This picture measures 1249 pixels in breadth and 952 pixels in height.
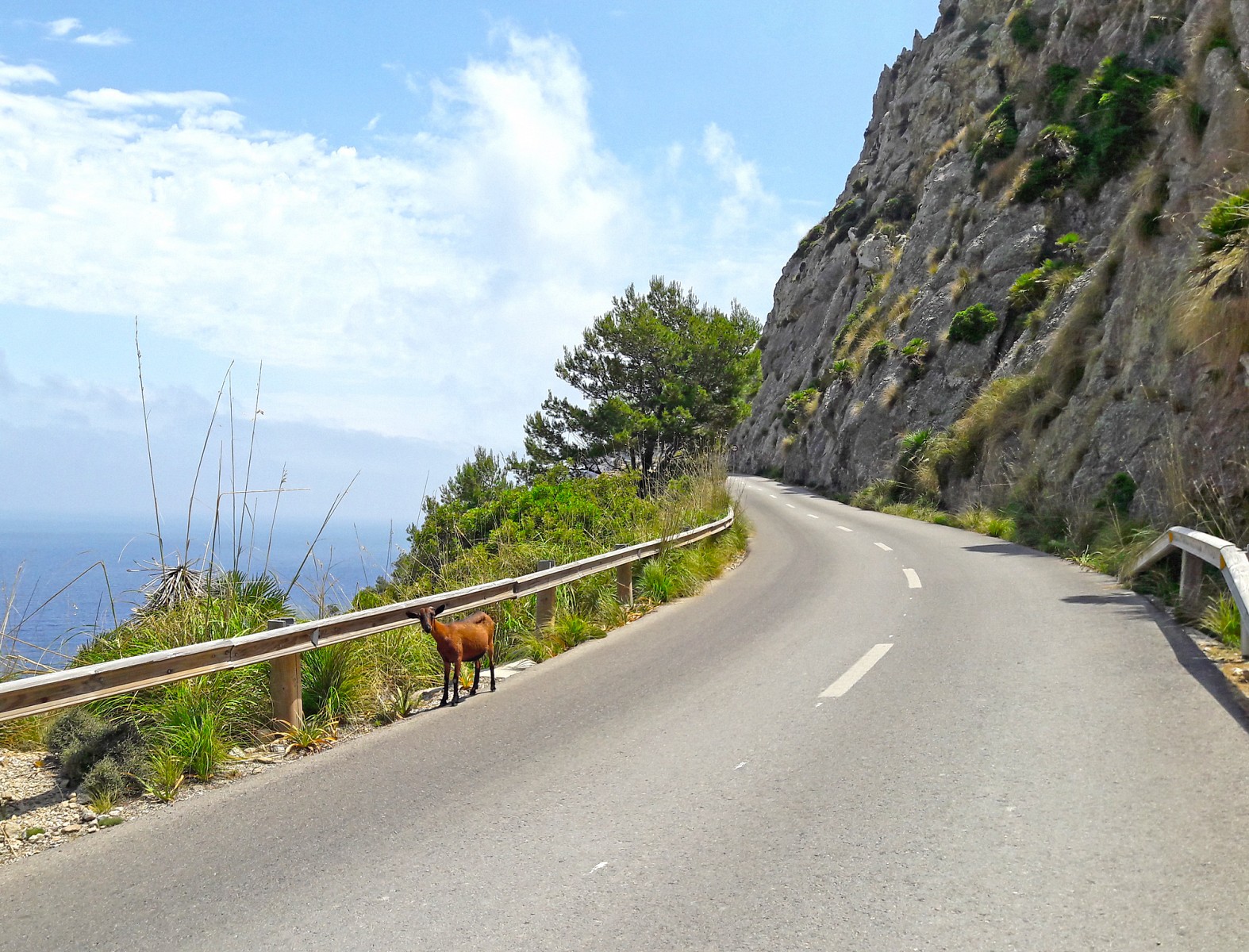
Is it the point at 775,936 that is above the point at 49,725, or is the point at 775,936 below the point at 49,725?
above

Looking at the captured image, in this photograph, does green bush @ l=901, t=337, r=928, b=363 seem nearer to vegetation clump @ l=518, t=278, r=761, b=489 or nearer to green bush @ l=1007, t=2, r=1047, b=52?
vegetation clump @ l=518, t=278, r=761, b=489

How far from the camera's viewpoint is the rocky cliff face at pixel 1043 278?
14.6 meters

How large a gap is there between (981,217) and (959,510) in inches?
666

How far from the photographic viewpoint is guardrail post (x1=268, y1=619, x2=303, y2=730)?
643 cm

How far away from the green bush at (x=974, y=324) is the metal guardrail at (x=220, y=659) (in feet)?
91.4

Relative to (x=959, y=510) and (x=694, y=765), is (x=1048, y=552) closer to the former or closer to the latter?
(x=959, y=510)

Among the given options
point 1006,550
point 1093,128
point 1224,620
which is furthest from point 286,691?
point 1093,128

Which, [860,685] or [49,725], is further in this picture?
[860,685]

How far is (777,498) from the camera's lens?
36.5 metres

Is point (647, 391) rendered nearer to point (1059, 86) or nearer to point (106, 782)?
point (1059, 86)

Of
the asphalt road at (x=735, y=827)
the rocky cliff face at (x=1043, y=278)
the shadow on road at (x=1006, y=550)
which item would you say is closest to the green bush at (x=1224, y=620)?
the asphalt road at (x=735, y=827)

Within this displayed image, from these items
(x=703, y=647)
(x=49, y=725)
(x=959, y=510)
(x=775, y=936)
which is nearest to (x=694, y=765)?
(x=775, y=936)

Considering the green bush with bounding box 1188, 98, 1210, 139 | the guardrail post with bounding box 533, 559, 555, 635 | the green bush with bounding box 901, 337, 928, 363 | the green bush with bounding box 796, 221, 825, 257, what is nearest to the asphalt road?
the guardrail post with bounding box 533, 559, 555, 635

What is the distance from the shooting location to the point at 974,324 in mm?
32719
